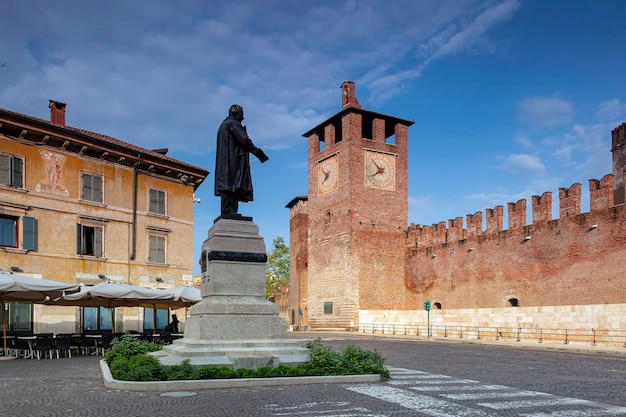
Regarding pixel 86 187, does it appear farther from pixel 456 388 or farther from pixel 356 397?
pixel 356 397

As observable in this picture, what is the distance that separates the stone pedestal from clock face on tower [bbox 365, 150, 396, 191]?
102ft

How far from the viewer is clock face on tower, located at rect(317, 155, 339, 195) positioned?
43.5m

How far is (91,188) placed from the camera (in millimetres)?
25312

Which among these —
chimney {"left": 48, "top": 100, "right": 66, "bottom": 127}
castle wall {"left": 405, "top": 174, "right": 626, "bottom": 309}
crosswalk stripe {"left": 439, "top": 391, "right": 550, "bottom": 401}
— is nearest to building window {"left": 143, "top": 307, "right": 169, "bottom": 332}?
chimney {"left": 48, "top": 100, "right": 66, "bottom": 127}

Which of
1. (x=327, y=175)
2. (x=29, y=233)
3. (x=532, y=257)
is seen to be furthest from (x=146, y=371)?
(x=327, y=175)

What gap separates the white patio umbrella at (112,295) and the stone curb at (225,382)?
7.99m

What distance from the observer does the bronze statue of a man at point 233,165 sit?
471 inches

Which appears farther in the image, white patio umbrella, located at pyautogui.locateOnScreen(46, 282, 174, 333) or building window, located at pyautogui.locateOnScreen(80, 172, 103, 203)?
building window, located at pyautogui.locateOnScreen(80, 172, 103, 203)

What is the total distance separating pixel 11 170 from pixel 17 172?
276 mm

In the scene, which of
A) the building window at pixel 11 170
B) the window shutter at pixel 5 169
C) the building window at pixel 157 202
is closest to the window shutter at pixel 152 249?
the building window at pixel 157 202

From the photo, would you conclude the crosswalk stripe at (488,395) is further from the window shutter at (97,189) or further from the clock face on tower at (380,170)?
the clock face on tower at (380,170)

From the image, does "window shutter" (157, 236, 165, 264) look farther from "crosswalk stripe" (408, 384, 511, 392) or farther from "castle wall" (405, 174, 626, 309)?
"crosswalk stripe" (408, 384, 511, 392)

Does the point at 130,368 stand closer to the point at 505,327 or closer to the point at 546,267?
the point at 505,327

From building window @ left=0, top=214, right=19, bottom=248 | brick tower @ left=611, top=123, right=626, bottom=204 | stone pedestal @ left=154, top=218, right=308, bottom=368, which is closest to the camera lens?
stone pedestal @ left=154, top=218, right=308, bottom=368
